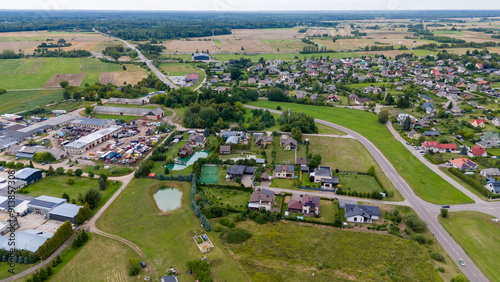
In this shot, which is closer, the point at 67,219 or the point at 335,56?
the point at 67,219

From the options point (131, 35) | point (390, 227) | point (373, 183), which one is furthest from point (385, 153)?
point (131, 35)

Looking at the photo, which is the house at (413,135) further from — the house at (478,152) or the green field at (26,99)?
the green field at (26,99)

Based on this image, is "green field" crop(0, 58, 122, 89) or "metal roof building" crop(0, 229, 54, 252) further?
"green field" crop(0, 58, 122, 89)

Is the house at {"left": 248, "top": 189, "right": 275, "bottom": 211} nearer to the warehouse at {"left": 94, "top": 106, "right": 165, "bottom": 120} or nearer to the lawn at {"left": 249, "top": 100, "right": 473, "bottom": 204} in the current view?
the lawn at {"left": 249, "top": 100, "right": 473, "bottom": 204}

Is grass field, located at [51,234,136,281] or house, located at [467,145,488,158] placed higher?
house, located at [467,145,488,158]

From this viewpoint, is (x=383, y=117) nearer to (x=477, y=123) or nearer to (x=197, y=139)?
(x=477, y=123)

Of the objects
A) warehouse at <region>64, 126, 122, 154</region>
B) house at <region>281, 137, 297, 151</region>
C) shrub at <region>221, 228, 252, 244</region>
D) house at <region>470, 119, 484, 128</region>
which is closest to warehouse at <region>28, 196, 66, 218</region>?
warehouse at <region>64, 126, 122, 154</region>

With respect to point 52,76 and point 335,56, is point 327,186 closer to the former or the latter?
point 52,76
